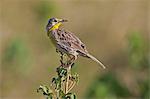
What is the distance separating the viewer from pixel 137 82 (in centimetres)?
1817

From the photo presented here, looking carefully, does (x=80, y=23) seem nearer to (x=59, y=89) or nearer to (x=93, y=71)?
(x=93, y=71)

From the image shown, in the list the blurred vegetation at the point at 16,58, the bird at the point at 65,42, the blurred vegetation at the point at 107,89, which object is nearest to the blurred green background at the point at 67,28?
the blurred vegetation at the point at 16,58

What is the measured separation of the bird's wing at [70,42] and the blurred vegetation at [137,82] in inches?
376

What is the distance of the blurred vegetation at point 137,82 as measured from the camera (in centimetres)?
1669

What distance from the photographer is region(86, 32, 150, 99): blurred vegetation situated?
16.7 metres

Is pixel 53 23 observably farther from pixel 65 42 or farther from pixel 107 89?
pixel 107 89

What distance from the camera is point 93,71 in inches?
969

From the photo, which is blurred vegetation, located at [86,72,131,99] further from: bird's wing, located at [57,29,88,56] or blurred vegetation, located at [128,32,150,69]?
bird's wing, located at [57,29,88,56]

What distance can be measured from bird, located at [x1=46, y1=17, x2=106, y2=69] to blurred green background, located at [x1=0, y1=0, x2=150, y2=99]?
14132mm

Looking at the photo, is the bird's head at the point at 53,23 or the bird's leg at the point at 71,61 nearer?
the bird's leg at the point at 71,61

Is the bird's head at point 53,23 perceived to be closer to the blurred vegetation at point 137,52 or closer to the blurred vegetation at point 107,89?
the blurred vegetation at point 137,52

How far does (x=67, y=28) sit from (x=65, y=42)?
1852 cm

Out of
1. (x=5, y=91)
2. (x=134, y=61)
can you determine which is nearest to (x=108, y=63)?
(x=5, y=91)

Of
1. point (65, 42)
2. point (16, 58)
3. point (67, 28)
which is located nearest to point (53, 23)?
point (65, 42)
